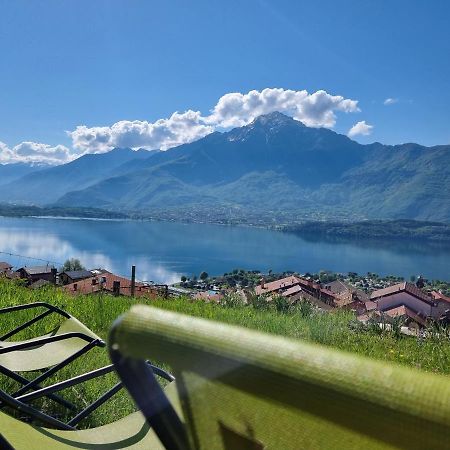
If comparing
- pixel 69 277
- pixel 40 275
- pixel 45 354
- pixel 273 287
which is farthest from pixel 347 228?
pixel 45 354

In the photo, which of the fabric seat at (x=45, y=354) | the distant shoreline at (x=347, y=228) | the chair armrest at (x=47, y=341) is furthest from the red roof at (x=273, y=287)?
the distant shoreline at (x=347, y=228)

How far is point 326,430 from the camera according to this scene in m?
0.51

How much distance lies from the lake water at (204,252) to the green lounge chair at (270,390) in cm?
4988

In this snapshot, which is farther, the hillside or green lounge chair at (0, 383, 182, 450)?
the hillside

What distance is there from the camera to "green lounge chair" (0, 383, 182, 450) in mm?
1216

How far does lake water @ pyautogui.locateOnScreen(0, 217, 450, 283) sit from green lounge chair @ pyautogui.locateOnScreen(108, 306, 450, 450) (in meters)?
49.9

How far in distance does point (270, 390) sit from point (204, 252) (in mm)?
78070

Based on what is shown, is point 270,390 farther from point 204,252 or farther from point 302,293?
point 204,252

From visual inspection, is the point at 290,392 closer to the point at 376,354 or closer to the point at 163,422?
the point at 163,422

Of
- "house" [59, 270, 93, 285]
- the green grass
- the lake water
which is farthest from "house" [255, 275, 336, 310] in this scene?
the lake water

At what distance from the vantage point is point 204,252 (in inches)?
3086

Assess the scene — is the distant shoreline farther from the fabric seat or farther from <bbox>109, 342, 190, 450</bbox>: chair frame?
<bbox>109, 342, 190, 450</bbox>: chair frame

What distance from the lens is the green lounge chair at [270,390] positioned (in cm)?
44

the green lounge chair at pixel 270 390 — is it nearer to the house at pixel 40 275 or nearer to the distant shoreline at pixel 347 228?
the house at pixel 40 275
